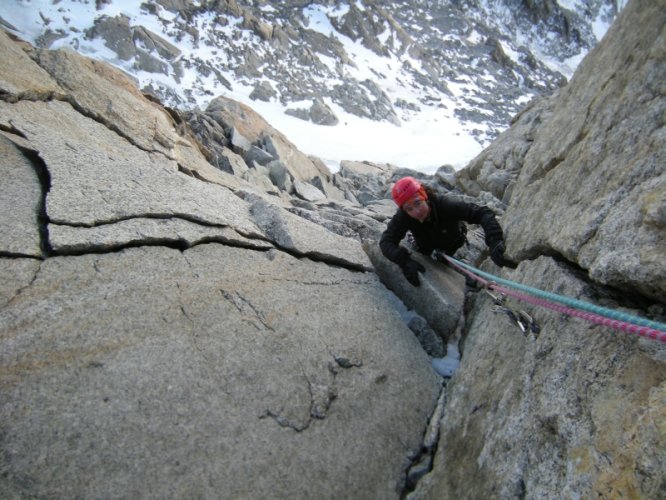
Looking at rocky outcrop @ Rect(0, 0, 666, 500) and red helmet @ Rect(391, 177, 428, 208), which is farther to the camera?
red helmet @ Rect(391, 177, 428, 208)

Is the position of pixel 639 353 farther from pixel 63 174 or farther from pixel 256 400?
pixel 63 174

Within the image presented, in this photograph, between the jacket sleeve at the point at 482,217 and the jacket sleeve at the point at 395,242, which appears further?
the jacket sleeve at the point at 395,242

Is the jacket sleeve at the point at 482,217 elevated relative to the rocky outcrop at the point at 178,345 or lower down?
elevated

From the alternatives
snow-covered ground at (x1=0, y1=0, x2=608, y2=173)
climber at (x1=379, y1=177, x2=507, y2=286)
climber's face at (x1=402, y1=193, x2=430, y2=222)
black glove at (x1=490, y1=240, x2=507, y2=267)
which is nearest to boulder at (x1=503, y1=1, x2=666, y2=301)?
black glove at (x1=490, y1=240, x2=507, y2=267)

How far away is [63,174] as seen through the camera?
455cm

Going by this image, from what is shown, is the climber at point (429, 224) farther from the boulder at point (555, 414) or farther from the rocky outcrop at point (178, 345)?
the boulder at point (555, 414)

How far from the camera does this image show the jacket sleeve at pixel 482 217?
4.42 metres

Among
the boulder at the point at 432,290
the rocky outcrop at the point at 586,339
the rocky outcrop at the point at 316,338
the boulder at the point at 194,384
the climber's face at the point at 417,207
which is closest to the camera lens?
the rocky outcrop at the point at 586,339

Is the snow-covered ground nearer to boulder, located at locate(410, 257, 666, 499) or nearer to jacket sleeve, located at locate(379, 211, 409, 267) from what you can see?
jacket sleeve, located at locate(379, 211, 409, 267)

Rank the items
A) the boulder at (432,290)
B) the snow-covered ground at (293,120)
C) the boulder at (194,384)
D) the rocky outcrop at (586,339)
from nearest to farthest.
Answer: the rocky outcrop at (586,339) < the boulder at (194,384) < the boulder at (432,290) < the snow-covered ground at (293,120)

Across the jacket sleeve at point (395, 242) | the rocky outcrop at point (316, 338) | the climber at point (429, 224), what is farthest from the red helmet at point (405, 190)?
the rocky outcrop at point (316, 338)

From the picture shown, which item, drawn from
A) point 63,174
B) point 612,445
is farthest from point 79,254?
point 612,445

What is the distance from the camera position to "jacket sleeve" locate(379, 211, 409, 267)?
479 cm

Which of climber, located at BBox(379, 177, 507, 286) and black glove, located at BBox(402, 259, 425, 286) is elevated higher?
climber, located at BBox(379, 177, 507, 286)
